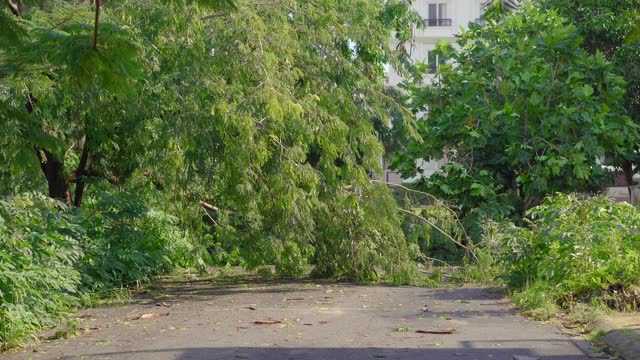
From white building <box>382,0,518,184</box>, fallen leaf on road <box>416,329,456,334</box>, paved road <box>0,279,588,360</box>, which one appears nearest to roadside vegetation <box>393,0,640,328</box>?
paved road <box>0,279,588,360</box>

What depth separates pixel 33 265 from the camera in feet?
35.5

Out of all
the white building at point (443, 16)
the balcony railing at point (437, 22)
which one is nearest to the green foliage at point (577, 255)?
the white building at point (443, 16)

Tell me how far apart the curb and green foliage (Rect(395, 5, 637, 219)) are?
1161cm

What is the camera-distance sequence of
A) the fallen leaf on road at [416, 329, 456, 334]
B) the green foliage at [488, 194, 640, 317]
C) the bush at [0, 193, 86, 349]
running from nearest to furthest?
the bush at [0, 193, 86, 349], the fallen leaf on road at [416, 329, 456, 334], the green foliage at [488, 194, 640, 317]

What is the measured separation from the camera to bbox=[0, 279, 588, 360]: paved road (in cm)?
908

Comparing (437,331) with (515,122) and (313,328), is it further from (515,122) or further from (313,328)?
(515,122)

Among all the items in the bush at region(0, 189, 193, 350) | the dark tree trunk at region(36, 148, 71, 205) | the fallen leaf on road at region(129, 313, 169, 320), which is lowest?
the fallen leaf on road at region(129, 313, 169, 320)

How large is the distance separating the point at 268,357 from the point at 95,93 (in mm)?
6248

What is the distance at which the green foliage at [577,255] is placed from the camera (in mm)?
11844

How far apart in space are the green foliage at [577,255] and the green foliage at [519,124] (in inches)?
296

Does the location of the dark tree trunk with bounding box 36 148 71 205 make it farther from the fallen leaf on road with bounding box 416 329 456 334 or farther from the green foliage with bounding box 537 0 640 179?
the green foliage with bounding box 537 0 640 179

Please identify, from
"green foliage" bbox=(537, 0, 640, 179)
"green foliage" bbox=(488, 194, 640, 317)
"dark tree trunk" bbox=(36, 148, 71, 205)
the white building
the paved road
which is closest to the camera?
the paved road

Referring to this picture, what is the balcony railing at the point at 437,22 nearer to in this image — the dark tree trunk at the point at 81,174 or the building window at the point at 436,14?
the building window at the point at 436,14

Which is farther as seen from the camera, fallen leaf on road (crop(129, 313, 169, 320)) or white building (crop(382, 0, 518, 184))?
white building (crop(382, 0, 518, 184))
